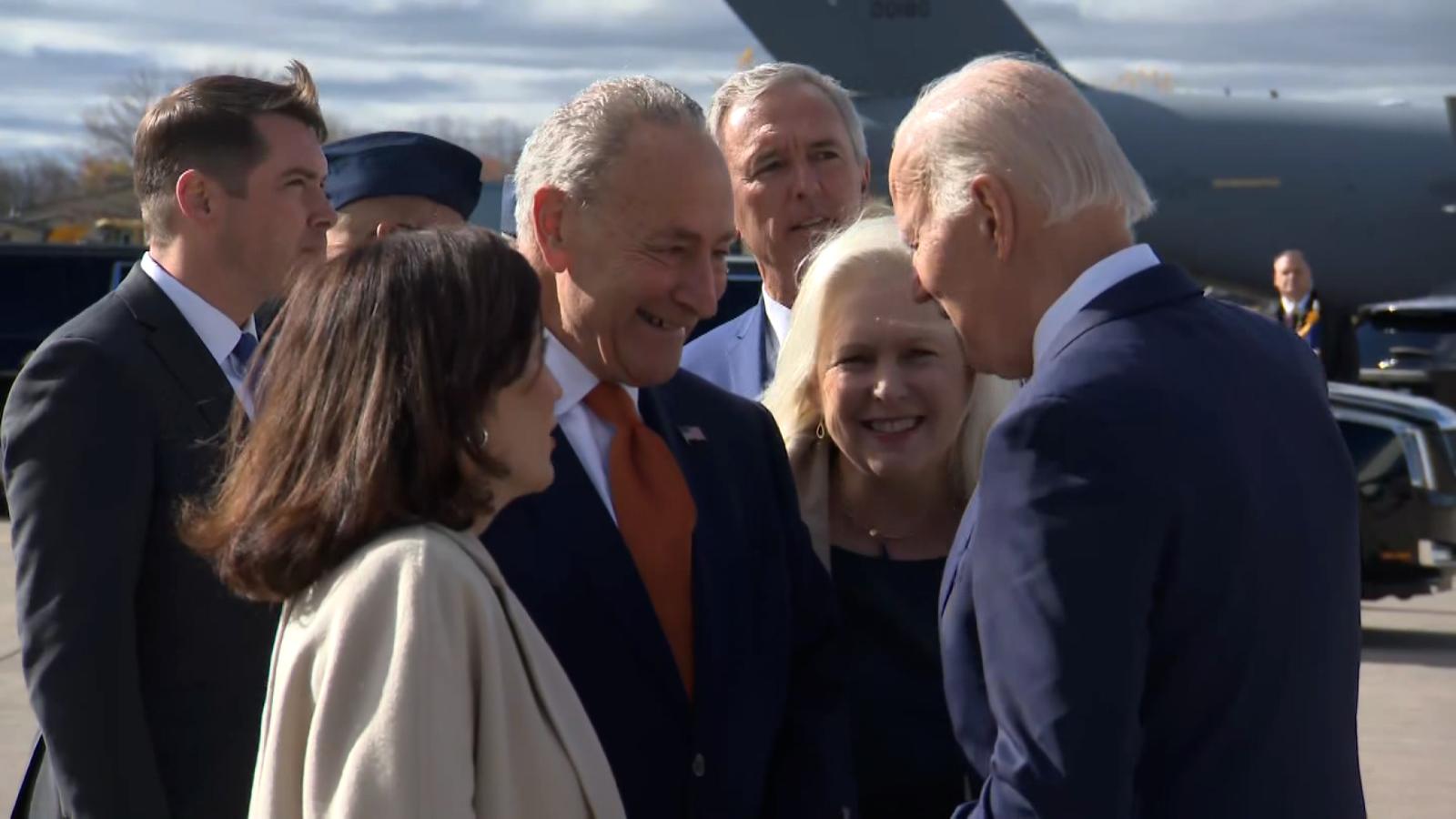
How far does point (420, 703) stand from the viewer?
189 cm

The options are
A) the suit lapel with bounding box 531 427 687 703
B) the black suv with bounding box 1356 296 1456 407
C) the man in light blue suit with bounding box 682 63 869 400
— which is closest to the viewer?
the suit lapel with bounding box 531 427 687 703

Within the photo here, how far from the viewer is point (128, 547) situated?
257 centimetres

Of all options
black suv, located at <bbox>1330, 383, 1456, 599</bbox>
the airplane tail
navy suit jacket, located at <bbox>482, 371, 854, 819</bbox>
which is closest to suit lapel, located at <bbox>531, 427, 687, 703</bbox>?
navy suit jacket, located at <bbox>482, 371, 854, 819</bbox>

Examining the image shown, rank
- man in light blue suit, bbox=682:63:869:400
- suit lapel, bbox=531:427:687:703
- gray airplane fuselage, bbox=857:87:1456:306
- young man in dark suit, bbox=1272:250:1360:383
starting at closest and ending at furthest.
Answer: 1. suit lapel, bbox=531:427:687:703
2. man in light blue suit, bbox=682:63:869:400
3. young man in dark suit, bbox=1272:250:1360:383
4. gray airplane fuselage, bbox=857:87:1456:306

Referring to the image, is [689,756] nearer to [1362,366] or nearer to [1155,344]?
[1155,344]

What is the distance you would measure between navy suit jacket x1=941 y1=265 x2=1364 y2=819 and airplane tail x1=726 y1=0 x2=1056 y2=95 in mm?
23338

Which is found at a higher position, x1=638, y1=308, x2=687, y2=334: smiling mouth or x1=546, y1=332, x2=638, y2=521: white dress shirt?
x1=638, y1=308, x2=687, y2=334: smiling mouth

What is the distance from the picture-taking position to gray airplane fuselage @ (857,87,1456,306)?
76.4 feet

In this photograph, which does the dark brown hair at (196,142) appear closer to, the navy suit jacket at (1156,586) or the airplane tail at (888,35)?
the navy suit jacket at (1156,586)

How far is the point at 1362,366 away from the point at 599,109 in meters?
16.1

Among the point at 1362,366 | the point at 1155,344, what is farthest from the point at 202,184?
the point at 1362,366

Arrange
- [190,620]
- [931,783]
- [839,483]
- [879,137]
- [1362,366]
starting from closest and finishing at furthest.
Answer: [190,620]
[931,783]
[839,483]
[1362,366]
[879,137]

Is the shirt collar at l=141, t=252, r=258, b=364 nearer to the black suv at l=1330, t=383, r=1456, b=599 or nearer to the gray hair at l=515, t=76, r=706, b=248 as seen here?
the gray hair at l=515, t=76, r=706, b=248

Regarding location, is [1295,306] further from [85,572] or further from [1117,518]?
[1117,518]
